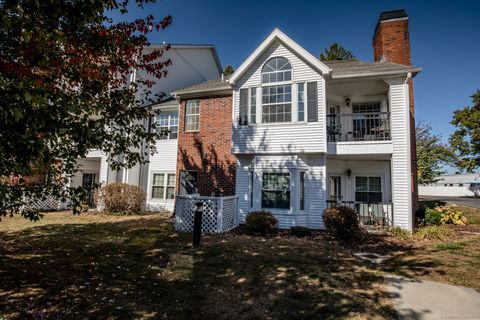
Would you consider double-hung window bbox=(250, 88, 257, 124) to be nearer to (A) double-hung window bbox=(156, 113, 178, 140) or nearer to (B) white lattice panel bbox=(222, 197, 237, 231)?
(B) white lattice panel bbox=(222, 197, 237, 231)

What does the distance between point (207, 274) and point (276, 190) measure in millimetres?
6543

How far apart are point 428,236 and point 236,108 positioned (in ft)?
31.6

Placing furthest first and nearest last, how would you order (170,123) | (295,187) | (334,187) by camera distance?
(170,123), (334,187), (295,187)

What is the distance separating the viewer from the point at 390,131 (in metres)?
11.8

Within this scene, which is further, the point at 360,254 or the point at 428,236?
the point at 428,236

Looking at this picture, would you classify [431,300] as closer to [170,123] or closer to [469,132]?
[170,123]

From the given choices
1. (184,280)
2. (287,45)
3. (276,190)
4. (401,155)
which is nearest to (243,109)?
(287,45)

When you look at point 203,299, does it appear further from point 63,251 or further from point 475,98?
point 475,98

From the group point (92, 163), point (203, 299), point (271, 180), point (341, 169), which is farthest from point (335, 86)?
point (92, 163)

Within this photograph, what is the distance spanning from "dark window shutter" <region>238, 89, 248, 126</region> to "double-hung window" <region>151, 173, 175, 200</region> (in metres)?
6.69

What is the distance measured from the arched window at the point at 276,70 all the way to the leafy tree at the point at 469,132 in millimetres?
18887

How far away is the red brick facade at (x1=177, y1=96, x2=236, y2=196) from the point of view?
13789mm

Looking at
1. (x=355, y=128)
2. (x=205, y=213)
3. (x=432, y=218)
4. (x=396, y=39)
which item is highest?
(x=396, y=39)

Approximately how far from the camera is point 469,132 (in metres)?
21.8
